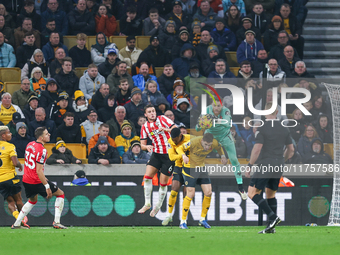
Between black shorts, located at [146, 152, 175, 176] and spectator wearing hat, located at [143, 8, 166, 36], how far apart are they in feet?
20.5

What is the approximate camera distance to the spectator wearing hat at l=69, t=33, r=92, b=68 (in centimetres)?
1566

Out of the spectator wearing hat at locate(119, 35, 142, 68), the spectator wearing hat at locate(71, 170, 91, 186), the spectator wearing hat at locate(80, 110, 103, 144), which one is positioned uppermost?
the spectator wearing hat at locate(119, 35, 142, 68)

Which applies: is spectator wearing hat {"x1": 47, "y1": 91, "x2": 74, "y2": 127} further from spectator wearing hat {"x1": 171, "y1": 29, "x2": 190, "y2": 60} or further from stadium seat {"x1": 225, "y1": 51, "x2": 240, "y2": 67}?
stadium seat {"x1": 225, "y1": 51, "x2": 240, "y2": 67}

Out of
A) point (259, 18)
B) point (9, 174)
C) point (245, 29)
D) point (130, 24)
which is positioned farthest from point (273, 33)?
point (9, 174)

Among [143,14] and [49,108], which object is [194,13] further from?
[49,108]

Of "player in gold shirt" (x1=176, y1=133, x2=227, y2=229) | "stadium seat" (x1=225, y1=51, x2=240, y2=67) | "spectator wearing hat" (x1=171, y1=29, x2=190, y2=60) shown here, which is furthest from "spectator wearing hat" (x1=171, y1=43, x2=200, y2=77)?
"player in gold shirt" (x1=176, y1=133, x2=227, y2=229)

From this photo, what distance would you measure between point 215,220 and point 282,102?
4.00 m

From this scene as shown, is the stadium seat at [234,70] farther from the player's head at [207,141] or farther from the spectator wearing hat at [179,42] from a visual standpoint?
the player's head at [207,141]

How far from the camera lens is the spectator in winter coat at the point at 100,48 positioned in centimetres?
1577

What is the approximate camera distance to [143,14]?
17.3 metres

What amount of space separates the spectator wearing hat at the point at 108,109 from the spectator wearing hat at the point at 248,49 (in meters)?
4.20

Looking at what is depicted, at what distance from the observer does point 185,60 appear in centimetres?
1555

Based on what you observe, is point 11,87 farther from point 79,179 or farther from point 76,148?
point 79,179

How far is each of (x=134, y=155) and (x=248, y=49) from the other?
17.1ft
